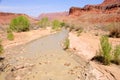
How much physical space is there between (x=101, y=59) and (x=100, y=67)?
1.28 metres

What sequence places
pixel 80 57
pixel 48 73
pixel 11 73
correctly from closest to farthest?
pixel 48 73 → pixel 11 73 → pixel 80 57

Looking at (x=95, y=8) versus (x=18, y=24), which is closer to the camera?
(x=18, y=24)

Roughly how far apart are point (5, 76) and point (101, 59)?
5.49m

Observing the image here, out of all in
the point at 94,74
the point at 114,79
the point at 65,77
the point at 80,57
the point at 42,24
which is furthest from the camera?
the point at 42,24

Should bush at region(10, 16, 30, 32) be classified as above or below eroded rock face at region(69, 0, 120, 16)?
below

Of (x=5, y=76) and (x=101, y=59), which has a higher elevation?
(x=101, y=59)

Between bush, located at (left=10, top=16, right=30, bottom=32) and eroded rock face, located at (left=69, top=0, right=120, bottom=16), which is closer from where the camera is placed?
bush, located at (left=10, top=16, right=30, bottom=32)

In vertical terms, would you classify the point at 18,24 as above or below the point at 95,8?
below

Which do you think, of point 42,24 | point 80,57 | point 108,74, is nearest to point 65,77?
point 108,74

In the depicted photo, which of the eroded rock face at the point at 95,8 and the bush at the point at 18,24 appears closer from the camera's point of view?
the bush at the point at 18,24

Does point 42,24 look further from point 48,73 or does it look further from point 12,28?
point 48,73

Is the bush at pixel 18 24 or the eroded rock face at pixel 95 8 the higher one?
the eroded rock face at pixel 95 8

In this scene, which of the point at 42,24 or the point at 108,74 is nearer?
the point at 108,74

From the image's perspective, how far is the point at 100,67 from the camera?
1232 centimetres
